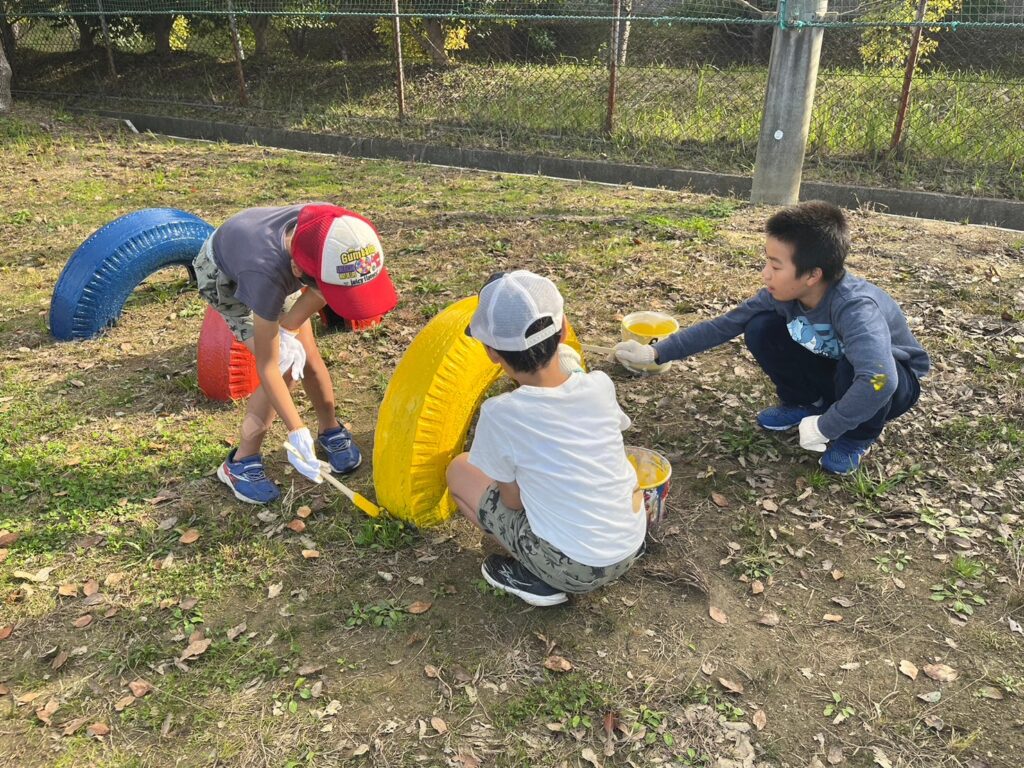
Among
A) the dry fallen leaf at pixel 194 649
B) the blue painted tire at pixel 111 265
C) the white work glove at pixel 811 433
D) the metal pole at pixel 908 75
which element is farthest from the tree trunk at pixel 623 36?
the dry fallen leaf at pixel 194 649

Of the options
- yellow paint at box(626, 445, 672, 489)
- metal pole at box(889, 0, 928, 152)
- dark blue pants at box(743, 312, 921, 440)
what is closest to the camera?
yellow paint at box(626, 445, 672, 489)

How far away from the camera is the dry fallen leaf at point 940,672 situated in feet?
8.51

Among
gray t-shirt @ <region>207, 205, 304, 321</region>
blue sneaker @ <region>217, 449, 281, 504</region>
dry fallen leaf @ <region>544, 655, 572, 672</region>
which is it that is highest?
gray t-shirt @ <region>207, 205, 304, 321</region>

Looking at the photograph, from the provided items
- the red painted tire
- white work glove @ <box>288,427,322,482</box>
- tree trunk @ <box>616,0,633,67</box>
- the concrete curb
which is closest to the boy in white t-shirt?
white work glove @ <box>288,427,322,482</box>

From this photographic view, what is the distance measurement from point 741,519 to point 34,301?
16.4ft

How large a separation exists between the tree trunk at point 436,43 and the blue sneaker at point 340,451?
9.87 m

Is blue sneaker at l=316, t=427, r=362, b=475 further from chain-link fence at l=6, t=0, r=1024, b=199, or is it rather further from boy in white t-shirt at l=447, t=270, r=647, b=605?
chain-link fence at l=6, t=0, r=1024, b=199

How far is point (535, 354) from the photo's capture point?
236 centimetres

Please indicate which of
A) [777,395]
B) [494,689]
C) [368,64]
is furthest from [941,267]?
A: [368,64]

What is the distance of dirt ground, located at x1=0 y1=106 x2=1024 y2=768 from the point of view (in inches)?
96.4

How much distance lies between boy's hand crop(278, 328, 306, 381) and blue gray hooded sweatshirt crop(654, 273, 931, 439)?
2018 mm

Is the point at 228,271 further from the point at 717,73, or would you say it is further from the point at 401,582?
the point at 717,73

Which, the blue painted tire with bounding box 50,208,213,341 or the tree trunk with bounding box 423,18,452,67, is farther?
the tree trunk with bounding box 423,18,452,67

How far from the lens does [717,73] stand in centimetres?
984
